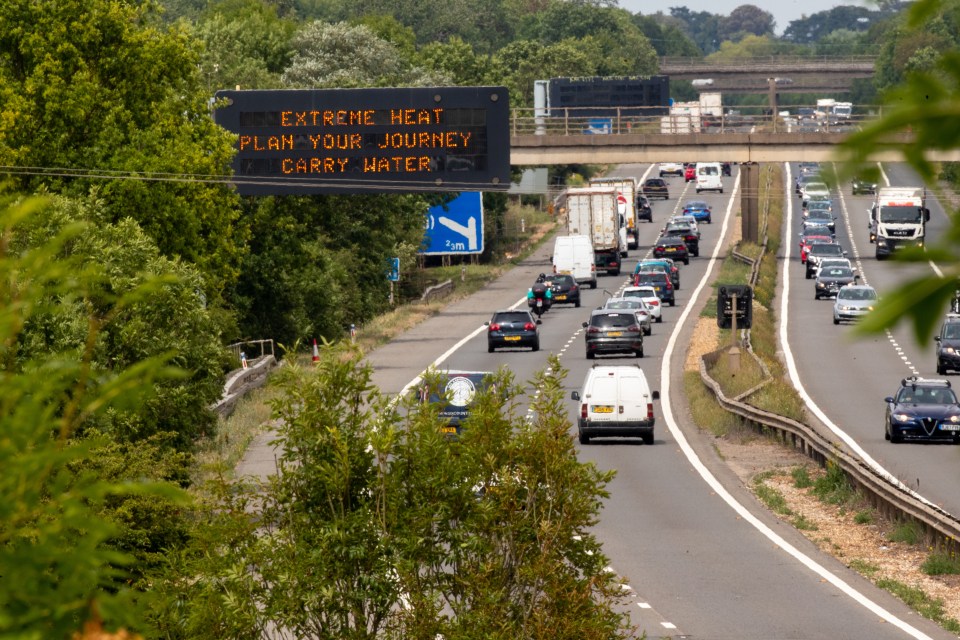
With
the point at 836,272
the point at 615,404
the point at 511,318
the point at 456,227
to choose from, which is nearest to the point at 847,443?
the point at 615,404

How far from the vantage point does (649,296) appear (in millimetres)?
68812

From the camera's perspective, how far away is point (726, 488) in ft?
113

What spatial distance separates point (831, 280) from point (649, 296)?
12297 mm

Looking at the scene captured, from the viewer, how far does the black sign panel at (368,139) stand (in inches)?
1825

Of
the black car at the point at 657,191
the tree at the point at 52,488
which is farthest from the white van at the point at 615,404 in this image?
the black car at the point at 657,191

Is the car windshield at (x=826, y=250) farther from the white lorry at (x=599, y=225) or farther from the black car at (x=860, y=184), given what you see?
the black car at (x=860, y=184)

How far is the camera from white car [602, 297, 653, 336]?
63281mm

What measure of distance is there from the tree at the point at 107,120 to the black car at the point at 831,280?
1585 inches

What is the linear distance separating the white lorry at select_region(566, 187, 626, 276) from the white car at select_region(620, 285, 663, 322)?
2021 centimetres

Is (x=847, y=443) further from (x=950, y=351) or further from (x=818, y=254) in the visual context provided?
(x=818, y=254)

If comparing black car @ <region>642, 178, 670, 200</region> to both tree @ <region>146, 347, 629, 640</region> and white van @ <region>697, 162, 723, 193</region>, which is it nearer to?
white van @ <region>697, 162, 723, 193</region>

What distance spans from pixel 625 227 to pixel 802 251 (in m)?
10.9

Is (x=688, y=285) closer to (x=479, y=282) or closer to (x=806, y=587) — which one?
(x=479, y=282)

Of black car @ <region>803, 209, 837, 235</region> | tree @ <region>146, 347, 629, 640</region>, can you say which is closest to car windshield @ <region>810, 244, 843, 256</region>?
black car @ <region>803, 209, 837, 235</region>
